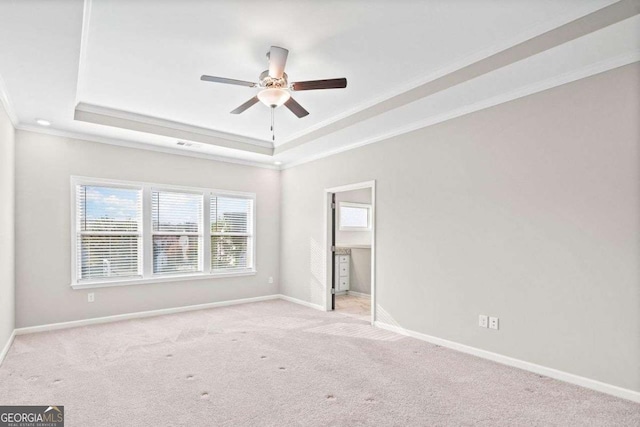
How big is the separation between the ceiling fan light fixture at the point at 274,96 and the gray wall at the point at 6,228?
2.68 metres

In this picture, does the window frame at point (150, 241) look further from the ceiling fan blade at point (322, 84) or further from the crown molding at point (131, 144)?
the ceiling fan blade at point (322, 84)

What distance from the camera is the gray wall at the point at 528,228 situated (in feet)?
9.07

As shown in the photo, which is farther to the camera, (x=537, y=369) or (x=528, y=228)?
(x=528, y=228)

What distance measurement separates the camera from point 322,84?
2.96 m

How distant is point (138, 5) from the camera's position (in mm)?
2416

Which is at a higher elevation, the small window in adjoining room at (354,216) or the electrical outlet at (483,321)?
the small window in adjoining room at (354,216)

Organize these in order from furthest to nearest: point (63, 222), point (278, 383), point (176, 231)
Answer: point (176, 231)
point (63, 222)
point (278, 383)

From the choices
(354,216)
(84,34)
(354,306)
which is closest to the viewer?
(84,34)

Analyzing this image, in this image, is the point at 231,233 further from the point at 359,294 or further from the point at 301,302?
the point at 359,294

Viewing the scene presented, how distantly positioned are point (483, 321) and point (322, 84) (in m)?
2.82

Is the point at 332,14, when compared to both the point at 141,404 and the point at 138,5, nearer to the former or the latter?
the point at 138,5

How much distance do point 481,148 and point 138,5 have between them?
3288mm

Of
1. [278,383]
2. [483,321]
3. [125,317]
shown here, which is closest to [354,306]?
[483,321]

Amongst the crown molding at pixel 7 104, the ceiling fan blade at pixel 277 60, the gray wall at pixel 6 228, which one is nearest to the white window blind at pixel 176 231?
the gray wall at pixel 6 228
